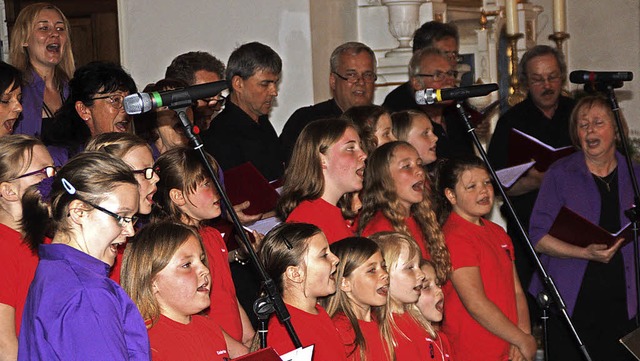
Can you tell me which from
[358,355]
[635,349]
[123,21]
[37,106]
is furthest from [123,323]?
[123,21]

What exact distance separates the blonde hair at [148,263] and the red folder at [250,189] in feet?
3.12

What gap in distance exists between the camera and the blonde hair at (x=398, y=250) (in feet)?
12.9

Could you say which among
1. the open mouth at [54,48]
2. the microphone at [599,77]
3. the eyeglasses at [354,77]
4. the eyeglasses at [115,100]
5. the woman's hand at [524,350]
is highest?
the open mouth at [54,48]

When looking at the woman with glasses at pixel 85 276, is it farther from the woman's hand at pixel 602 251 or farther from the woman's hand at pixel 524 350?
the woman's hand at pixel 602 251

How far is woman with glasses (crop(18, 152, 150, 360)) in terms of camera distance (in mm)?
2377

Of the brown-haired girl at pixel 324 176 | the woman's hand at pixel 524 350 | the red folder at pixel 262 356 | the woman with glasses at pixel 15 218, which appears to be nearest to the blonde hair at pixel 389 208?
the brown-haired girl at pixel 324 176

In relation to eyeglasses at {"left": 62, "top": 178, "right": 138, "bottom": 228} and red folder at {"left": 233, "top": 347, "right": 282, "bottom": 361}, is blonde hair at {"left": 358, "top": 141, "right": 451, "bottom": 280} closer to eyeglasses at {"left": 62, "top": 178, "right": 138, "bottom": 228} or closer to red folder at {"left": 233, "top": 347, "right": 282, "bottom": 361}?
red folder at {"left": 233, "top": 347, "right": 282, "bottom": 361}

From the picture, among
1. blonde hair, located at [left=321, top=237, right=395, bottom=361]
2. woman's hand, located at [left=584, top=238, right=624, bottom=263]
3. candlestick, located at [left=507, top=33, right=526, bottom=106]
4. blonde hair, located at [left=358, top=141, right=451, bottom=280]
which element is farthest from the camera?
candlestick, located at [left=507, top=33, right=526, bottom=106]

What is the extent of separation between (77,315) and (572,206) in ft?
10.7

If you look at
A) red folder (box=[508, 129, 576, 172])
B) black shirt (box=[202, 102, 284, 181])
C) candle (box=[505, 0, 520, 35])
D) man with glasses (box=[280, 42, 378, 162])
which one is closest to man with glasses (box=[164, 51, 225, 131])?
black shirt (box=[202, 102, 284, 181])

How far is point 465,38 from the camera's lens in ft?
27.0

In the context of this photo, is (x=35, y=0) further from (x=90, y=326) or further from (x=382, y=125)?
(x=90, y=326)

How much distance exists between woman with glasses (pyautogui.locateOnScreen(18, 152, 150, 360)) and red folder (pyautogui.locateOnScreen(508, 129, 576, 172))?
3.11 metres

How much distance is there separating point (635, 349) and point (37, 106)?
2542mm
